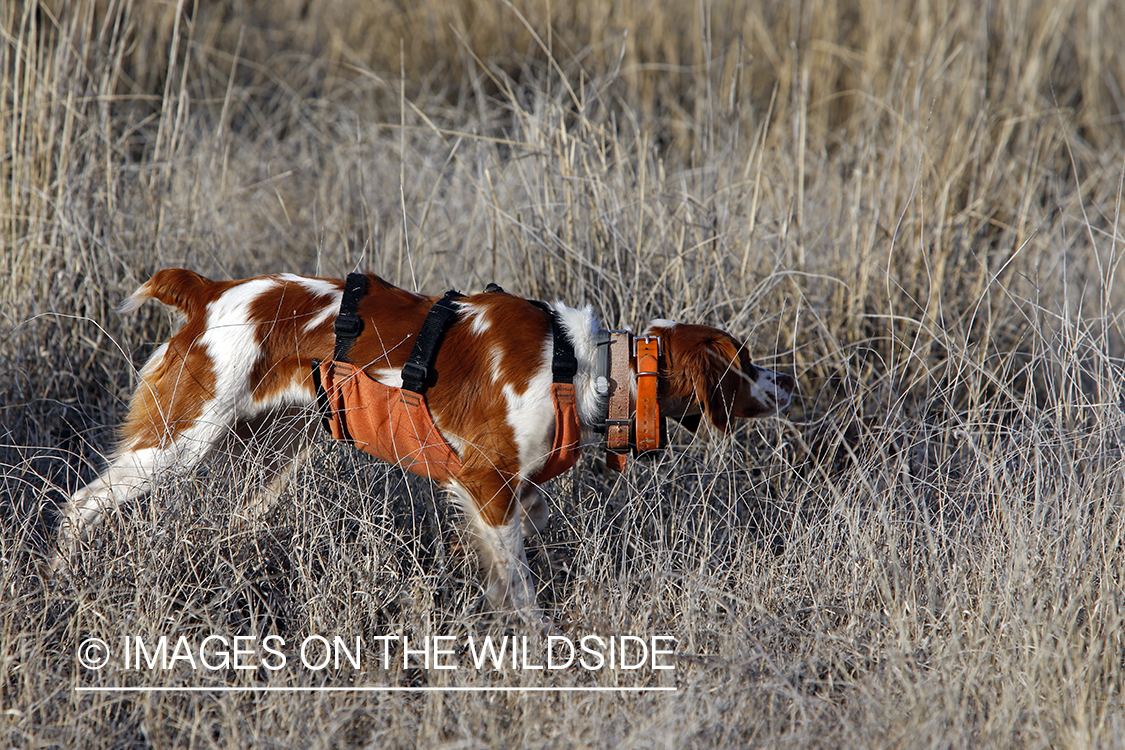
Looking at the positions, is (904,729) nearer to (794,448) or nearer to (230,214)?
(794,448)

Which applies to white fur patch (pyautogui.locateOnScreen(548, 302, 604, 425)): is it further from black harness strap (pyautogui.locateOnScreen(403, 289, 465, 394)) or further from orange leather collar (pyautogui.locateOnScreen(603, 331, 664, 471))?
black harness strap (pyautogui.locateOnScreen(403, 289, 465, 394))

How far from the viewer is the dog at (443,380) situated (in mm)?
2240

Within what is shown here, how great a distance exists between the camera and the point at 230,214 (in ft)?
13.4

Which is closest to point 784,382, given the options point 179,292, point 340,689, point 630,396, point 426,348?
point 630,396

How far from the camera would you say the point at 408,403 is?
224 cm

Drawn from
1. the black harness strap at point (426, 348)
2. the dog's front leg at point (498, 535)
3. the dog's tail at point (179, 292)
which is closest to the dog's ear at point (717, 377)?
the dog's front leg at point (498, 535)

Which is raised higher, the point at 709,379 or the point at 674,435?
the point at 709,379

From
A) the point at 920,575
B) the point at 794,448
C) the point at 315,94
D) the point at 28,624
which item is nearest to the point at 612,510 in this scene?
the point at 794,448

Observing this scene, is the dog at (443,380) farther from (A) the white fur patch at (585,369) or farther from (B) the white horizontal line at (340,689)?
(B) the white horizontal line at (340,689)
